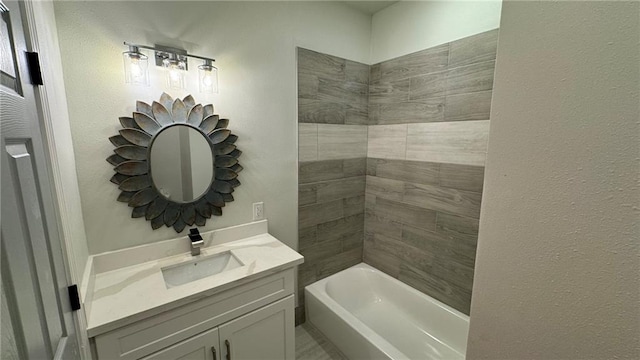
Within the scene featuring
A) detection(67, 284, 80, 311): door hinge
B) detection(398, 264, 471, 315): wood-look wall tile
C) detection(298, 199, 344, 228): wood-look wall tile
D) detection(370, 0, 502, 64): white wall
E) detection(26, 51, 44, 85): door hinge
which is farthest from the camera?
detection(298, 199, 344, 228): wood-look wall tile

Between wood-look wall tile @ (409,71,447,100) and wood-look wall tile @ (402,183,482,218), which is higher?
wood-look wall tile @ (409,71,447,100)

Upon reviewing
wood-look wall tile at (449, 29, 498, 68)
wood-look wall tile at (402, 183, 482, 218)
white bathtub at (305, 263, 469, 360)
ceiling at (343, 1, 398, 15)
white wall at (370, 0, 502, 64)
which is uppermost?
ceiling at (343, 1, 398, 15)

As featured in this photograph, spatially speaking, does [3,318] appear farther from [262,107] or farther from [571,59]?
[262,107]

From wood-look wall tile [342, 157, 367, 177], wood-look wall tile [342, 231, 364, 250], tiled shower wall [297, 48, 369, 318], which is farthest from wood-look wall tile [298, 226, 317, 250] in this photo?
wood-look wall tile [342, 157, 367, 177]

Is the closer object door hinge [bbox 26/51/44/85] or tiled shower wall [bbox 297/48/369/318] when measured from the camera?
door hinge [bbox 26/51/44/85]

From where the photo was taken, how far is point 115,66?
126 centimetres

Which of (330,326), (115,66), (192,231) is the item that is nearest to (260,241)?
(192,231)

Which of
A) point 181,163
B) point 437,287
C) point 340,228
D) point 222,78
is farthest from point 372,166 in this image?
point 181,163

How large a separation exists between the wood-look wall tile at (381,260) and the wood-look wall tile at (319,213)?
0.49 metres

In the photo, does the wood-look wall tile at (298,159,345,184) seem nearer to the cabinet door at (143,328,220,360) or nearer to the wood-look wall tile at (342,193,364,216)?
the wood-look wall tile at (342,193,364,216)

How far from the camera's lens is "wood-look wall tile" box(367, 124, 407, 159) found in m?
2.07

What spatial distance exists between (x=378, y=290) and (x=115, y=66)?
2.49m

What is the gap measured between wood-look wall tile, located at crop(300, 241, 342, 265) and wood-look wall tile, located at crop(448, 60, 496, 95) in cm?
152

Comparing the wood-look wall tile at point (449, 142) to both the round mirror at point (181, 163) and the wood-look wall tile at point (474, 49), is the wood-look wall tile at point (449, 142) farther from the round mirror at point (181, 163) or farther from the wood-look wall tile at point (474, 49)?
the round mirror at point (181, 163)
